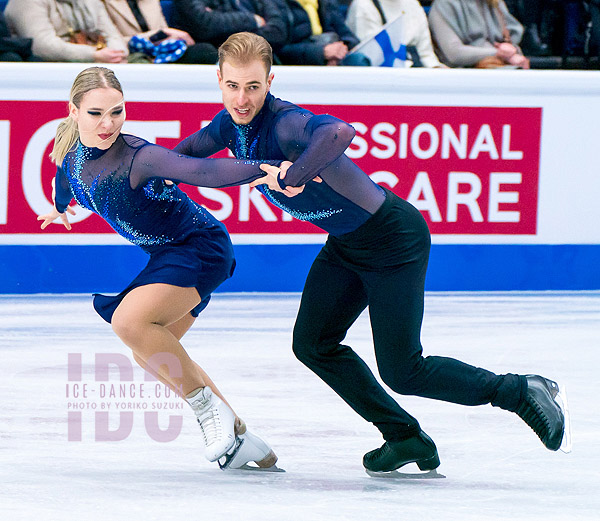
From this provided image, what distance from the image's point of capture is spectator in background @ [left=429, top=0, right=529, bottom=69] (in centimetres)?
668

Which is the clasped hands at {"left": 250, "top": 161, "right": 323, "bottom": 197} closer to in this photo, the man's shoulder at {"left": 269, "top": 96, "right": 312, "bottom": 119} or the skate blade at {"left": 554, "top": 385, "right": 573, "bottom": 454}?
the man's shoulder at {"left": 269, "top": 96, "right": 312, "bottom": 119}

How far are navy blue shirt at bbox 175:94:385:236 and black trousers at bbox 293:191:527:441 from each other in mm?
54

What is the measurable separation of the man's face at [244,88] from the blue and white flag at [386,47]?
3520 millimetres

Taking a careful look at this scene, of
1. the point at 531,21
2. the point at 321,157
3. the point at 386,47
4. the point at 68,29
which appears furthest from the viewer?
Result: the point at 531,21

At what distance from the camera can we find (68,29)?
6.09m

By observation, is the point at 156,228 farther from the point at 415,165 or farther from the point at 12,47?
the point at 415,165

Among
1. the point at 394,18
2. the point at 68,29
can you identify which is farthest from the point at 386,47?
the point at 68,29

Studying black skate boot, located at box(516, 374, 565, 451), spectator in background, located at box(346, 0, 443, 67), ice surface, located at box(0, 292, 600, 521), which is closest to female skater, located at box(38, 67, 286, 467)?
ice surface, located at box(0, 292, 600, 521)

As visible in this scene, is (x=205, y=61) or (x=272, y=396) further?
(x=205, y=61)

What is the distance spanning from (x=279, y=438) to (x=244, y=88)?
1.14 m

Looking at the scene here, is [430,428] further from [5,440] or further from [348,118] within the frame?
[348,118]

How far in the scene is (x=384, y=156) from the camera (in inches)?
240

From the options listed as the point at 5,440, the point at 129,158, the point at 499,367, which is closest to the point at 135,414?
the point at 5,440

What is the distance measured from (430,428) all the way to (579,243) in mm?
3042
